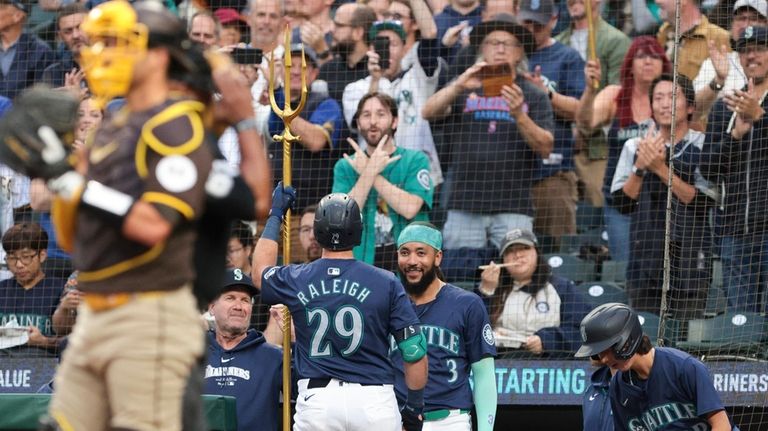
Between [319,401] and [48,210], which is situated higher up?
[48,210]

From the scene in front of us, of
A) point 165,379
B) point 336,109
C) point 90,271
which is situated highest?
point 336,109

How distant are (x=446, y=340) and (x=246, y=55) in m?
3.70

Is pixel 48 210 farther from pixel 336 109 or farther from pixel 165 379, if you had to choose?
pixel 165 379

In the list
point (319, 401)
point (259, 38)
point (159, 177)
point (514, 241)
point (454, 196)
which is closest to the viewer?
point (159, 177)

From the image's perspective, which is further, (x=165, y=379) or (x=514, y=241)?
(x=514, y=241)

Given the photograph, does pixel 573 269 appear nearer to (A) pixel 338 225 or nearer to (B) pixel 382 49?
(B) pixel 382 49

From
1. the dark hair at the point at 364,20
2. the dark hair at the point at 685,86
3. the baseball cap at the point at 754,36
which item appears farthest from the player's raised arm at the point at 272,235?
the baseball cap at the point at 754,36

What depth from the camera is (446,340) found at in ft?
24.4

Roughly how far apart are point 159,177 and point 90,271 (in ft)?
1.20

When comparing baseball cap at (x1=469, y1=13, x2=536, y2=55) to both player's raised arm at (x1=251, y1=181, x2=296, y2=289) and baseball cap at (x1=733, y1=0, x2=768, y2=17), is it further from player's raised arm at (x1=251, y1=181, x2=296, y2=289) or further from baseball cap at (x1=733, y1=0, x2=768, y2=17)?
player's raised arm at (x1=251, y1=181, x2=296, y2=289)

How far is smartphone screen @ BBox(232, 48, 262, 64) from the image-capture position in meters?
10.2

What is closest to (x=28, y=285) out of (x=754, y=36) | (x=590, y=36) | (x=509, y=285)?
(x=509, y=285)

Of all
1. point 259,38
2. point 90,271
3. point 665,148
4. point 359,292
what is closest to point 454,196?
point 665,148

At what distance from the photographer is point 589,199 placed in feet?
32.7
